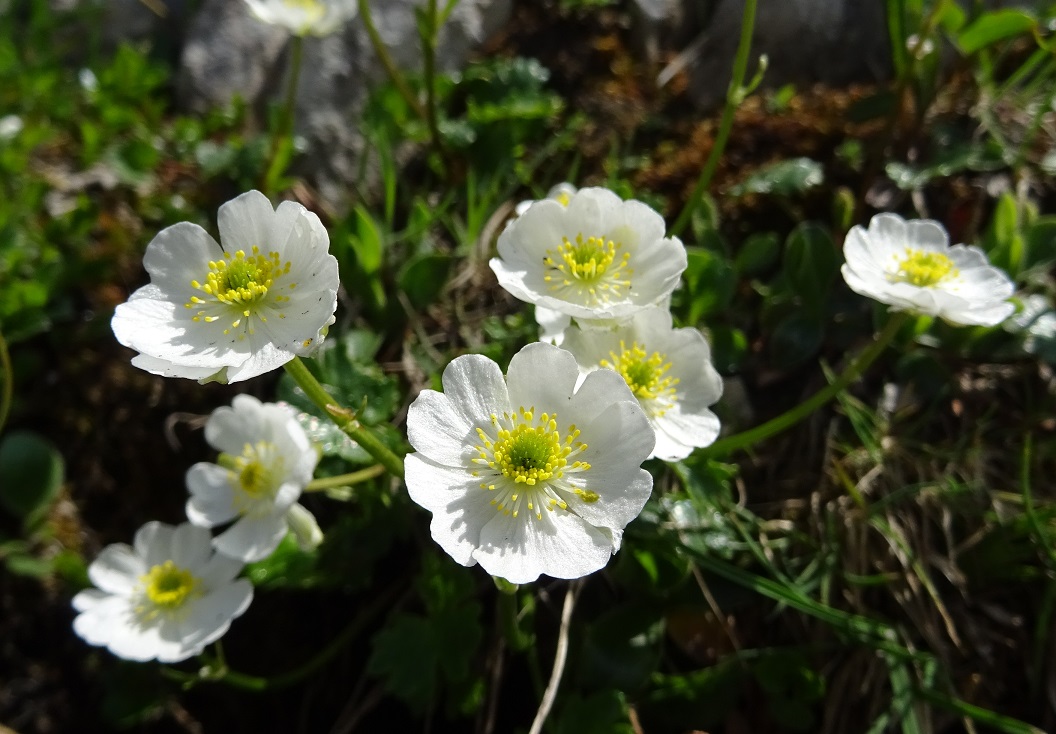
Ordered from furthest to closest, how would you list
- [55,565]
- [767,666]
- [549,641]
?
[55,565] → [549,641] → [767,666]

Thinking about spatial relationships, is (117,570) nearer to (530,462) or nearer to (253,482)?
(253,482)

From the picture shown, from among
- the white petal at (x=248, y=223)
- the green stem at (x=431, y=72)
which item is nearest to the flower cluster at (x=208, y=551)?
the white petal at (x=248, y=223)

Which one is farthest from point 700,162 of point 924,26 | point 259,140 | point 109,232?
point 109,232

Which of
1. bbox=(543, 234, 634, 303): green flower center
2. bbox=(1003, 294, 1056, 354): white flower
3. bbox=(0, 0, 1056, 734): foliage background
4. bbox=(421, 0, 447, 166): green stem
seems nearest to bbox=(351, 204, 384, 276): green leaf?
bbox=(0, 0, 1056, 734): foliage background

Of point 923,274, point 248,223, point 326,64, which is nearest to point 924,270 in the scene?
point 923,274

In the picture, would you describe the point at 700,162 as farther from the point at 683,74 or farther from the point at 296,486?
the point at 296,486

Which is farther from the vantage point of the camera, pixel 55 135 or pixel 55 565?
pixel 55 135

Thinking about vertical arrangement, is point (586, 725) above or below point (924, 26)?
below
